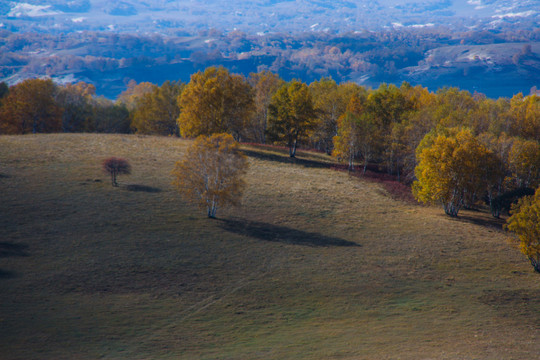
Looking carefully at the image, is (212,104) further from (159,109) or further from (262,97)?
(159,109)

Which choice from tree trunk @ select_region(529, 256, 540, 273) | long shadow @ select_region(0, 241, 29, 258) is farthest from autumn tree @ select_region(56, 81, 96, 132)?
tree trunk @ select_region(529, 256, 540, 273)

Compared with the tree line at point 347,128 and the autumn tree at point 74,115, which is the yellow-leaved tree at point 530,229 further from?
the autumn tree at point 74,115

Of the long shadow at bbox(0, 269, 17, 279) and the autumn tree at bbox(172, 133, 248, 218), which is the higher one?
the autumn tree at bbox(172, 133, 248, 218)

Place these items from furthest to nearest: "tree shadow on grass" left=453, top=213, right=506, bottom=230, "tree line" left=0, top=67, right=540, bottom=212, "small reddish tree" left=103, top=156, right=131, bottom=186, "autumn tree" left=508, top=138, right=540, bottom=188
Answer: "autumn tree" left=508, top=138, right=540, bottom=188 < "tree line" left=0, top=67, right=540, bottom=212 < "small reddish tree" left=103, top=156, right=131, bottom=186 < "tree shadow on grass" left=453, top=213, right=506, bottom=230

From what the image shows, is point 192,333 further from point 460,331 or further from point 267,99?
point 267,99

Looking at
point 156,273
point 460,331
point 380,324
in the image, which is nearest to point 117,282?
point 156,273

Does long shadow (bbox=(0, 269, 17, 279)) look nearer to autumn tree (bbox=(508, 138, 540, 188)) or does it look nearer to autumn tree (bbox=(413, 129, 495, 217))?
autumn tree (bbox=(413, 129, 495, 217))

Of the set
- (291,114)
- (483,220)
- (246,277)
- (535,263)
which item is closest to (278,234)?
(246,277)
